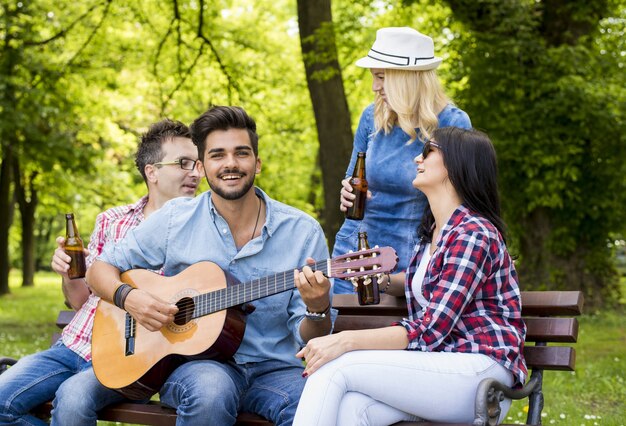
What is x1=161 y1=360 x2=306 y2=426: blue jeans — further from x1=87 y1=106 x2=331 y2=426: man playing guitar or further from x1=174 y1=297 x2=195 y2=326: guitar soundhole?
x1=174 y1=297 x2=195 y2=326: guitar soundhole

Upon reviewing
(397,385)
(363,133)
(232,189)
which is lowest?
(397,385)

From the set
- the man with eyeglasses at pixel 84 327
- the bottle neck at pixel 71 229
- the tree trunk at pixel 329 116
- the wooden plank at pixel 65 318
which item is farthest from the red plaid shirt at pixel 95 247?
the tree trunk at pixel 329 116

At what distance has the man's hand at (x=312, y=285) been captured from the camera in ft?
11.9

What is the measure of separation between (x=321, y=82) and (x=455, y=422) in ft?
26.5

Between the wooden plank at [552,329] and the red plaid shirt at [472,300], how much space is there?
28cm

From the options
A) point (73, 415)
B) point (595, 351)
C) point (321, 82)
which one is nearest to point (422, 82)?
point (73, 415)

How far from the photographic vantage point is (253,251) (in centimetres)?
419

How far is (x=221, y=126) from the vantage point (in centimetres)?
427

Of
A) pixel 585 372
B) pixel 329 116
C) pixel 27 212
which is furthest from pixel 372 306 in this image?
pixel 27 212

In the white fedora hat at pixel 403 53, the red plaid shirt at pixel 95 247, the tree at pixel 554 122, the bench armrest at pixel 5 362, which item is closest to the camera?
the white fedora hat at pixel 403 53

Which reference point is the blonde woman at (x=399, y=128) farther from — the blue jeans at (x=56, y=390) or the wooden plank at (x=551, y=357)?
the blue jeans at (x=56, y=390)

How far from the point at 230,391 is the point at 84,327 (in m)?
1.27

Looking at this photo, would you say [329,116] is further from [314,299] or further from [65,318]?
[314,299]

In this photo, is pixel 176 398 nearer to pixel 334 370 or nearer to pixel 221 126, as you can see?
pixel 334 370
